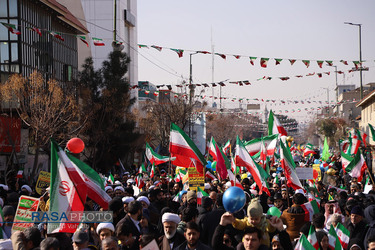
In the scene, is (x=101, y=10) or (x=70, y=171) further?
(x=101, y=10)

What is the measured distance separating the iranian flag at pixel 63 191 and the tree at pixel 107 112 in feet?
91.8

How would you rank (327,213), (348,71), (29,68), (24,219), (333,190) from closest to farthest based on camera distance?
(24,219) < (327,213) < (333,190) < (348,71) < (29,68)

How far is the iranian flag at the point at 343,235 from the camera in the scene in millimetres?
8930

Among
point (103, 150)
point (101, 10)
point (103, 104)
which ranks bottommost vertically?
point (103, 150)

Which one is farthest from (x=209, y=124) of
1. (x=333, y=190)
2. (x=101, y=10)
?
(x=333, y=190)

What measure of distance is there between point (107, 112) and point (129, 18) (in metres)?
33.4

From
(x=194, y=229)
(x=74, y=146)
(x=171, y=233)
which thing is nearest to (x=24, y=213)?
(x=74, y=146)

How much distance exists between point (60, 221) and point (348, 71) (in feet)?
71.8

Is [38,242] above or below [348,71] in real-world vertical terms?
below

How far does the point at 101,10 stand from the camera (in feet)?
231

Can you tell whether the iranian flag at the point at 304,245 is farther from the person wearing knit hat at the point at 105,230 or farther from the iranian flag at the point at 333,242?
the person wearing knit hat at the point at 105,230

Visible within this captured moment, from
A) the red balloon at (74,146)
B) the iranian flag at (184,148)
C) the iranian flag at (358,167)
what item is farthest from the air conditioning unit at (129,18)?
the red balloon at (74,146)

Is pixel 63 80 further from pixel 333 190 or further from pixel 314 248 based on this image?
pixel 314 248

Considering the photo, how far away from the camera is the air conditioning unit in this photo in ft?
227
